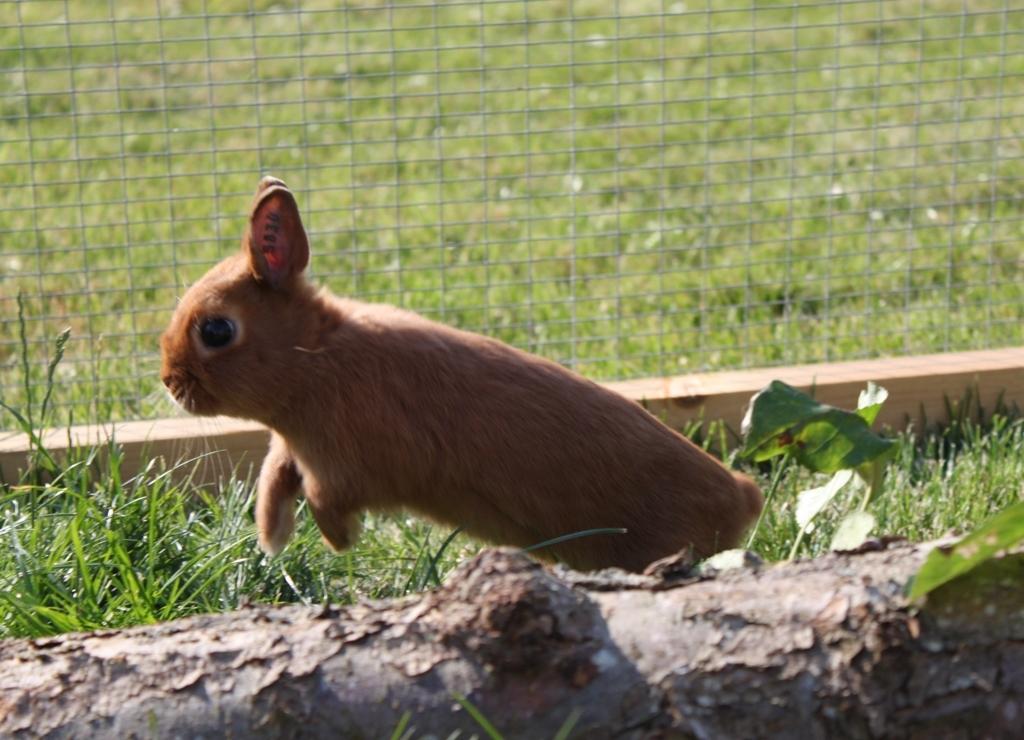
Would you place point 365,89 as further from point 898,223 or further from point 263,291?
point 263,291

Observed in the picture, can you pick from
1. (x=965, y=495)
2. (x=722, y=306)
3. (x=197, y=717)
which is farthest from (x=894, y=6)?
(x=197, y=717)

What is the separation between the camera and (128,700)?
192 centimetres

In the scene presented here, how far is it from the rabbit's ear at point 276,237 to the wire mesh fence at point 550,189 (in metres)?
0.68

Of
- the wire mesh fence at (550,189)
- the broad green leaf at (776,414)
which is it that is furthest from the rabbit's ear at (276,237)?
the broad green leaf at (776,414)

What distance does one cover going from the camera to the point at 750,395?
12.3 ft

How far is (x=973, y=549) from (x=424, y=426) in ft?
3.90

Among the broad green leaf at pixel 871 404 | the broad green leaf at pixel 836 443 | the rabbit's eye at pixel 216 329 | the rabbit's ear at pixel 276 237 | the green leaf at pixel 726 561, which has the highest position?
the rabbit's ear at pixel 276 237

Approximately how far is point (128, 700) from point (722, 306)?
3.02 metres

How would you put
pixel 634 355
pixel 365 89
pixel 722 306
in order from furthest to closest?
pixel 365 89
pixel 722 306
pixel 634 355

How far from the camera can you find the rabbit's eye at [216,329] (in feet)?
9.09

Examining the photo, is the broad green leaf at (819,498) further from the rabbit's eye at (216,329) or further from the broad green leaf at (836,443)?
the rabbit's eye at (216,329)

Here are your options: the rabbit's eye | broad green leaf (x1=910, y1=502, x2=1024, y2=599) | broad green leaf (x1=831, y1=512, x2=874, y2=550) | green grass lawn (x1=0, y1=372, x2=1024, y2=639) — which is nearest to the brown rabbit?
the rabbit's eye

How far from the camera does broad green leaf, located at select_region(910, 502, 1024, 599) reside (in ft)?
5.96

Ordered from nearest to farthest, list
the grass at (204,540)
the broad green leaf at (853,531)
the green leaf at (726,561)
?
the green leaf at (726,561) → the broad green leaf at (853,531) → the grass at (204,540)
